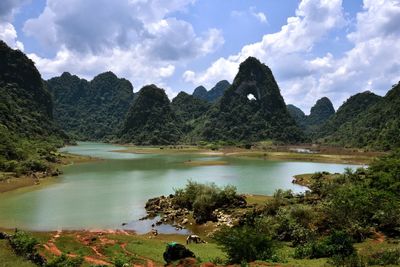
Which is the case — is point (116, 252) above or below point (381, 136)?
below

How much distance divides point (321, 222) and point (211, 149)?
126 meters

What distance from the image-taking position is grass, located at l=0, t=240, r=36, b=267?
1737 centimetres

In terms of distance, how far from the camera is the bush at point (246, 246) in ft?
60.7

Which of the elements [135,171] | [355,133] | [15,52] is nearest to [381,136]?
[355,133]

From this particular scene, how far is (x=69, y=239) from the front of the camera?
2453 centimetres

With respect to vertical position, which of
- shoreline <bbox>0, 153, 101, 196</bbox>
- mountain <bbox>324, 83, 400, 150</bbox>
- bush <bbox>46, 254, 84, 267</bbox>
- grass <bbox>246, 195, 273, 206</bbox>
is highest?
mountain <bbox>324, 83, 400, 150</bbox>

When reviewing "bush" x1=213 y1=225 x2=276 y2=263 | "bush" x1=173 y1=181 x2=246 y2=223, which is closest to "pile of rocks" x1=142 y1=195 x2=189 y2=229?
"bush" x1=173 y1=181 x2=246 y2=223

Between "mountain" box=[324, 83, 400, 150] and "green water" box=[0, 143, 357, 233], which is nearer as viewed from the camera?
"green water" box=[0, 143, 357, 233]

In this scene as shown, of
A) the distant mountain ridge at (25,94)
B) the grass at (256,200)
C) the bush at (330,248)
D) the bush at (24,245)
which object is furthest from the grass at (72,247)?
the distant mountain ridge at (25,94)

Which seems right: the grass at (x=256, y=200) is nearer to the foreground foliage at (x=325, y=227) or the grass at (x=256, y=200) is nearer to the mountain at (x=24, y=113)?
the foreground foliage at (x=325, y=227)

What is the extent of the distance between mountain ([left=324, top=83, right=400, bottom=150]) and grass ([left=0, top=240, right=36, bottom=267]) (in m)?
105

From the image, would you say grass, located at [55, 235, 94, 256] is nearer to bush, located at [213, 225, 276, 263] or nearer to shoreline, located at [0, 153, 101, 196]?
bush, located at [213, 225, 276, 263]

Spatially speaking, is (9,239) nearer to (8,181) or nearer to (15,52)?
(8,181)

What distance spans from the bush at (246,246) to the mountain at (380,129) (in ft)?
319
